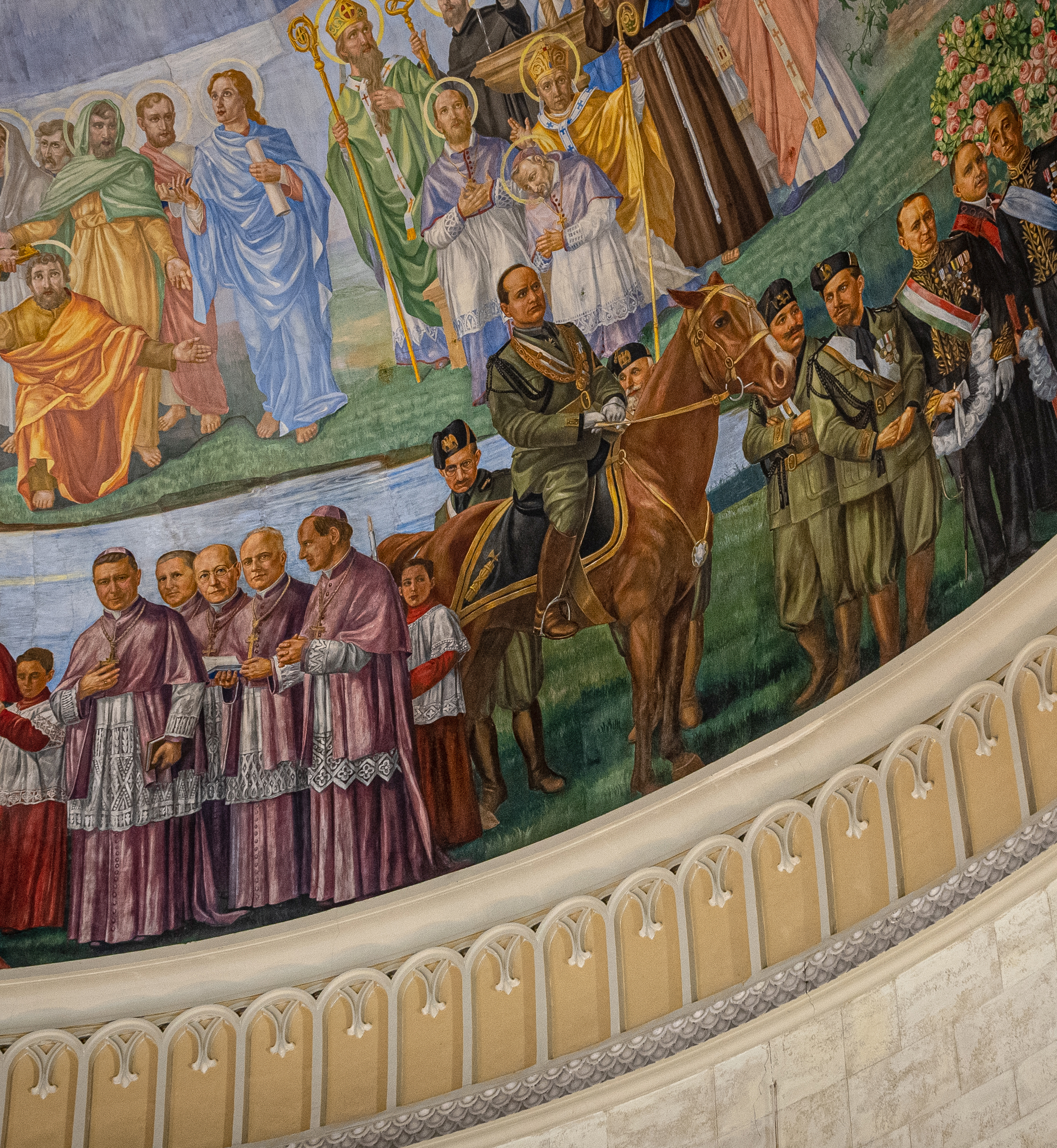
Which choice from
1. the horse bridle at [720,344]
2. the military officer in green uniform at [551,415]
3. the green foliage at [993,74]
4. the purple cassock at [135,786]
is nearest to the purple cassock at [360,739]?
the purple cassock at [135,786]

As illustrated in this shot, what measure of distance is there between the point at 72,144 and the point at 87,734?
3551 millimetres

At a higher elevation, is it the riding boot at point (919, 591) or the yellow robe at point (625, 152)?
the yellow robe at point (625, 152)

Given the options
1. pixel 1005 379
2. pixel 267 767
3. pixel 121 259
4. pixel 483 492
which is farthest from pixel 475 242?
pixel 1005 379

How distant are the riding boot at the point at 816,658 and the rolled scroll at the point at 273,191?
4.27 m

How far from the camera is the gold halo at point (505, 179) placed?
10172 millimetres

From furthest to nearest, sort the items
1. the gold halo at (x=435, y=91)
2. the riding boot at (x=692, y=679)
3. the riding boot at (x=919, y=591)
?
the gold halo at (x=435, y=91)
the riding boot at (x=692, y=679)
the riding boot at (x=919, y=591)

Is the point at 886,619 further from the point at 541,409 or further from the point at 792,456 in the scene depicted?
the point at 541,409

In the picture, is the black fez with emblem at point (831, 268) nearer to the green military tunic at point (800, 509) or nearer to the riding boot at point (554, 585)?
the green military tunic at point (800, 509)

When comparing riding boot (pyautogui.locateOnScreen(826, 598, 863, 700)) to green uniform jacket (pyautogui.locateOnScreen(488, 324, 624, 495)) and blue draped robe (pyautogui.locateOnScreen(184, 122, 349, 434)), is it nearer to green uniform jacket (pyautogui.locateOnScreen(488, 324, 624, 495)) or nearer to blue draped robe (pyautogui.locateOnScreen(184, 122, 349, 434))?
green uniform jacket (pyautogui.locateOnScreen(488, 324, 624, 495))

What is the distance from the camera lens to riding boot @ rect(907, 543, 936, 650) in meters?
7.84

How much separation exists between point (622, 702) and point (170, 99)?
4.68m

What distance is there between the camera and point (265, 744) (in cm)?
977

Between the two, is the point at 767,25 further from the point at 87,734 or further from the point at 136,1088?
the point at 136,1088

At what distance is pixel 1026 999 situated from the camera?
6359mm
